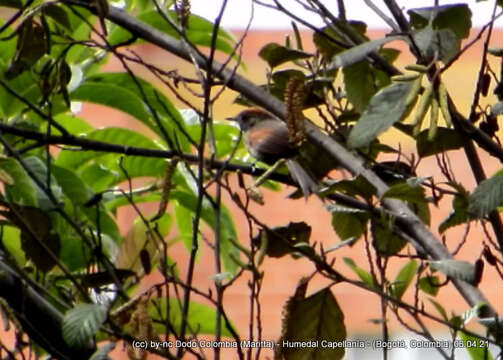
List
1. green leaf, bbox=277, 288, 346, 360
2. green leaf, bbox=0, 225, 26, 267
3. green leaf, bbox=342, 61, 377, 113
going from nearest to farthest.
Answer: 1. green leaf, bbox=277, 288, 346, 360
2. green leaf, bbox=342, 61, 377, 113
3. green leaf, bbox=0, 225, 26, 267

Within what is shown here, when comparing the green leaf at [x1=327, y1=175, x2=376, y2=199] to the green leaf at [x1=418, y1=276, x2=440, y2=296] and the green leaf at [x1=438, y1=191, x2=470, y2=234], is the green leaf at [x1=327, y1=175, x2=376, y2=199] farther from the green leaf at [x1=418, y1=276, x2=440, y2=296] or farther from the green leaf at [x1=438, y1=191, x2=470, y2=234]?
the green leaf at [x1=418, y1=276, x2=440, y2=296]

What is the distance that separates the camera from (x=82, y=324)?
1543 mm

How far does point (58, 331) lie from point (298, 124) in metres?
0.63

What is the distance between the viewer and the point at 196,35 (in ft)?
9.05

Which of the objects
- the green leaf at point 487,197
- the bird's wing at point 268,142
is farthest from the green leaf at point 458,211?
the bird's wing at point 268,142

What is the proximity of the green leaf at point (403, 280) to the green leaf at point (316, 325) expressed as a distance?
16 centimetres

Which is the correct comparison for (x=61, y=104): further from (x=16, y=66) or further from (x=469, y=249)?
(x=469, y=249)

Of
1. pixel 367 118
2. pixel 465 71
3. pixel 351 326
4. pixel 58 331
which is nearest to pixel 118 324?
pixel 58 331

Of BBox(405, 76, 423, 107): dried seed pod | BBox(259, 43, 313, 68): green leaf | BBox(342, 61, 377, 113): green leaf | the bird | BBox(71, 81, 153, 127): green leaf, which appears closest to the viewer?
BBox(405, 76, 423, 107): dried seed pod

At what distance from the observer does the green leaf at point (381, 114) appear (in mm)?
1505

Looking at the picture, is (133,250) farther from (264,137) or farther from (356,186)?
(264,137)

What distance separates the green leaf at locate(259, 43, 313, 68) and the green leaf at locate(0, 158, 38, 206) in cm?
66

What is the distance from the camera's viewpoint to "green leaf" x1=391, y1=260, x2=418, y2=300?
2010mm

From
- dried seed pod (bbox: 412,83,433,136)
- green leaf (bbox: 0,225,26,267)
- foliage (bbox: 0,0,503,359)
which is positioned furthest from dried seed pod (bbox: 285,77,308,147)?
green leaf (bbox: 0,225,26,267)
